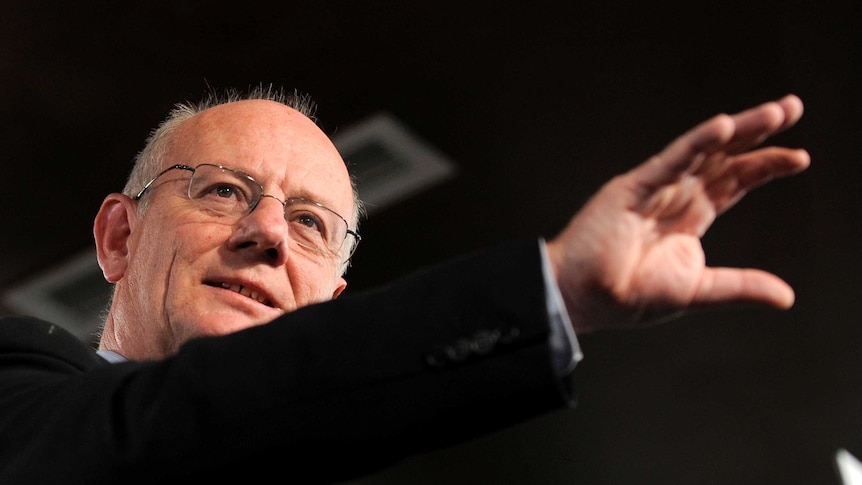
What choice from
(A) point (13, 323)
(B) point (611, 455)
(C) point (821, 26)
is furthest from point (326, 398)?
(B) point (611, 455)

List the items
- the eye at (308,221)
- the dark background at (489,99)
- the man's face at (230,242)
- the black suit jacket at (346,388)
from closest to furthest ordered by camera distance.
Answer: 1. the black suit jacket at (346,388)
2. the man's face at (230,242)
3. the eye at (308,221)
4. the dark background at (489,99)

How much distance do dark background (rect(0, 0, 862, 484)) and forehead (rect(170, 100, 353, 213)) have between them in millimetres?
1414

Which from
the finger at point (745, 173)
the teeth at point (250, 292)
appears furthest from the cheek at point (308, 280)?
the finger at point (745, 173)

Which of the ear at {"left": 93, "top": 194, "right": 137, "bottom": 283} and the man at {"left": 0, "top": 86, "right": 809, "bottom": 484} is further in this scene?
the ear at {"left": 93, "top": 194, "right": 137, "bottom": 283}

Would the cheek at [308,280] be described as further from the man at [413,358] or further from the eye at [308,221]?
the man at [413,358]

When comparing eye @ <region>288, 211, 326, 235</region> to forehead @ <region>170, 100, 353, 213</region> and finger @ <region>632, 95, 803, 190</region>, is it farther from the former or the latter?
finger @ <region>632, 95, 803, 190</region>

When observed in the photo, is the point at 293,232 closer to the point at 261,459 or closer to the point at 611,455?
the point at 261,459

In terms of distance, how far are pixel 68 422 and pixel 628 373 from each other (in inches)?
169

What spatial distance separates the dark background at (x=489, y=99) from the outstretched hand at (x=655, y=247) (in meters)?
2.63

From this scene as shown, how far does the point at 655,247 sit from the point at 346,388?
1.07 feet

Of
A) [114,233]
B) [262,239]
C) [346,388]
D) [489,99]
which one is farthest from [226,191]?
[489,99]

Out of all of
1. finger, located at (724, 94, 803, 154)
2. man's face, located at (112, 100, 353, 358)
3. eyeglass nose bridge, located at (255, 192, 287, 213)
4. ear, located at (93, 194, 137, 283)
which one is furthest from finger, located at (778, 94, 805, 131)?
ear, located at (93, 194, 137, 283)

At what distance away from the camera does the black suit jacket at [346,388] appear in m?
1.15

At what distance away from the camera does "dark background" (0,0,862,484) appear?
3871 mm
